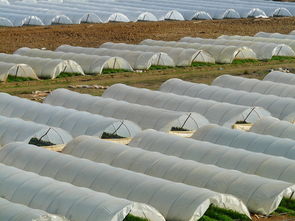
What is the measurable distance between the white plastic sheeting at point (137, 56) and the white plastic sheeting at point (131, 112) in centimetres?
1430

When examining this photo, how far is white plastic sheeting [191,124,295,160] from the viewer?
32.9m

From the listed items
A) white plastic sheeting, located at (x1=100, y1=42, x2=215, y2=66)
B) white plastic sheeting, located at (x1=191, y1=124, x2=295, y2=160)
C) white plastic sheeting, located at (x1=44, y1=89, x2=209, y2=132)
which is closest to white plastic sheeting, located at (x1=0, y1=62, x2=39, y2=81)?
white plastic sheeting, located at (x1=44, y1=89, x2=209, y2=132)

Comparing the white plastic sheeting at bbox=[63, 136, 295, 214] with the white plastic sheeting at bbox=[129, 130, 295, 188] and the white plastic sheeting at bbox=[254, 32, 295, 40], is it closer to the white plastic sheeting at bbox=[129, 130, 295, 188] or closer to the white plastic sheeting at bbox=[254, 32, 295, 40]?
the white plastic sheeting at bbox=[129, 130, 295, 188]

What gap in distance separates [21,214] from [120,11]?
6743 cm

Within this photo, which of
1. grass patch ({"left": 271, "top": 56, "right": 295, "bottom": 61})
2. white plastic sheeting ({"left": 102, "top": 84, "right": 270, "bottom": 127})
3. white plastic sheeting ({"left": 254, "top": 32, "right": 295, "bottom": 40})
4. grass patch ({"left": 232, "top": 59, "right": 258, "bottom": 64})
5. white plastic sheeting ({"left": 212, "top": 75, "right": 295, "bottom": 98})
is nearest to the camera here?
white plastic sheeting ({"left": 102, "top": 84, "right": 270, "bottom": 127})

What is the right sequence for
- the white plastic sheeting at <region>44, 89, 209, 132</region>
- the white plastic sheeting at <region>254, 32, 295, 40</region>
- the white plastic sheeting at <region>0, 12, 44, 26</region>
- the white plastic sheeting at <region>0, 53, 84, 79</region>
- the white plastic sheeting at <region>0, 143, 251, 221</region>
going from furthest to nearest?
the white plastic sheeting at <region>0, 12, 44, 26</region>, the white plastic sheeting at <region>254, 32, 295, 40</region>, the white plastic sheeting at <region>0, 53, 84, 79</region>, the white plastic sheeting at <region>44, 89, 209, 132</region>, the white plastic sheeting at <region>0, 143, 251, 221</region>

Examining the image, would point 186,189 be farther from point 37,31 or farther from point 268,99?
point 37,31

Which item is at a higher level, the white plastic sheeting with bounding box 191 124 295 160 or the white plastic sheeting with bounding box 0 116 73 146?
the white plastic sheeting with bounding box 191 124 295 160

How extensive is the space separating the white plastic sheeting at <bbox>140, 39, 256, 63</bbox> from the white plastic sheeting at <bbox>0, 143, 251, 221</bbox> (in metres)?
31.7

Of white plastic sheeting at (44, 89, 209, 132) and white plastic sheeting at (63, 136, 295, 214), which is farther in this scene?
white plastic sheeting at (44, 89, 209, 132)

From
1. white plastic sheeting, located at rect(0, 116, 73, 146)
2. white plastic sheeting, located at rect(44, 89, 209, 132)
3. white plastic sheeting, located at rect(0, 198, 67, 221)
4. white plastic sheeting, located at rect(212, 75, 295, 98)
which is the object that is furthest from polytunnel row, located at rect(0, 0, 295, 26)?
white plastic sheeting, located at rect(0, 198, 67, 221)

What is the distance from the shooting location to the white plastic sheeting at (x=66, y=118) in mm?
36969

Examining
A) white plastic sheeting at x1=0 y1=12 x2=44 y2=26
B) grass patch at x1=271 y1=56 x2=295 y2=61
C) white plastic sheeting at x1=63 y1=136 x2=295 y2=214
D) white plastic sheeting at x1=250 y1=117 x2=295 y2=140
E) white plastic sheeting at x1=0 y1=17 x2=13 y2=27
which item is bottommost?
white plastic sheeting at x1=63 y1=136 x2=295 y2=214

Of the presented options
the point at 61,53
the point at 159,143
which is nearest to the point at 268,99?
the point at 159,143
